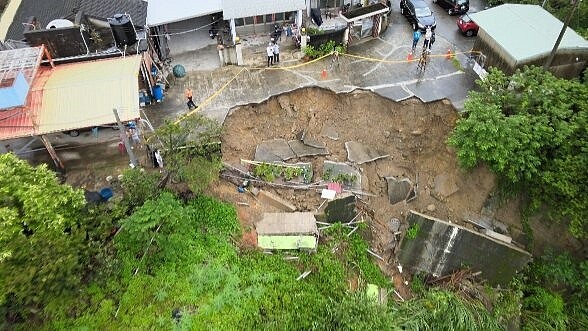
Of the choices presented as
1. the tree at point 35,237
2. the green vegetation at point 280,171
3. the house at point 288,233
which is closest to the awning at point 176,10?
the green vegetation at point 280,171

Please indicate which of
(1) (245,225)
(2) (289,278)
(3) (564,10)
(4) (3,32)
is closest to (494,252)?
(2) (289,278)

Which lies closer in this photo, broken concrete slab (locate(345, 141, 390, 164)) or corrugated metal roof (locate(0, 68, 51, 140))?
corrugated metal roof (locate(0, 68, 51, 140))

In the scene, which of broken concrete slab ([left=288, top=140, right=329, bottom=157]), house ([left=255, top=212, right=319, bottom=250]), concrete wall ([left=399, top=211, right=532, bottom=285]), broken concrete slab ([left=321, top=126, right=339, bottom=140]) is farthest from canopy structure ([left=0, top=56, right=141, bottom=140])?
concrete wall ([left=399, top=211, right=532, bottom=285])

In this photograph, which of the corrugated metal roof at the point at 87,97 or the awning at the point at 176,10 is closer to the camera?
the corrugated metal roof at the point at 87,97

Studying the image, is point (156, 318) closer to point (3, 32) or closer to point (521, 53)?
point (3, 32)

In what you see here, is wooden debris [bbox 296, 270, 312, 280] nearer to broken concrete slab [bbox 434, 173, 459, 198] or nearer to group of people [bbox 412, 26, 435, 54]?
broken concrete slab [bbox 434, 173, 459, 198]

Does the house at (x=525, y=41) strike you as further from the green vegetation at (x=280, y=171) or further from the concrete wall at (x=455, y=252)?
the green vegetation at (x=280, y=171)

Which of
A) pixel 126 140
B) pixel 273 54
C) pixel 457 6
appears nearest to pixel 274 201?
pixel 126 140
